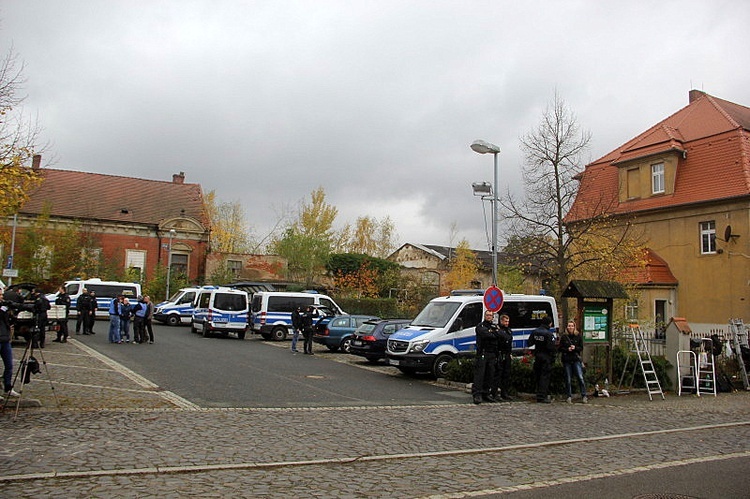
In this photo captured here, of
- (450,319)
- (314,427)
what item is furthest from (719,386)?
(314,427)

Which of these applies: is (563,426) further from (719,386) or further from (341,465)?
(719,386)

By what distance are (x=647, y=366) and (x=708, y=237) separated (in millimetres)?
18489

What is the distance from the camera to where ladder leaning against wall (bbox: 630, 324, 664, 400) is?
1573cm

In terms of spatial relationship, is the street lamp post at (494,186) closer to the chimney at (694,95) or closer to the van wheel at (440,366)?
the van wheel at (440,366)

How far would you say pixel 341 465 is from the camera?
762 cm

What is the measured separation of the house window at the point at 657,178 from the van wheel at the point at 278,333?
852 inches

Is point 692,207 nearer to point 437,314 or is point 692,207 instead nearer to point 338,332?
point 338,332

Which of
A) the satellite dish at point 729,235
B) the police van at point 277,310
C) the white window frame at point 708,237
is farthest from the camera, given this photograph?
the white window frame at point 708,237

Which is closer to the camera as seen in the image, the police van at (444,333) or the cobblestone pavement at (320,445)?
the cobblestone pavement at (320,445)

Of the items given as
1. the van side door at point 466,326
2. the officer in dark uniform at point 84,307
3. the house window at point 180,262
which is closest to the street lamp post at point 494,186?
the van side door at point 466,326

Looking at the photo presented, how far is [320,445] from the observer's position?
8.57 meters

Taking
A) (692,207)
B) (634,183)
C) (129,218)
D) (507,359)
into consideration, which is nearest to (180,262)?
(129,218)

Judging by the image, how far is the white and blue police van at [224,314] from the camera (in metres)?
29.6

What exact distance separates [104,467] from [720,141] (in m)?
33.2
